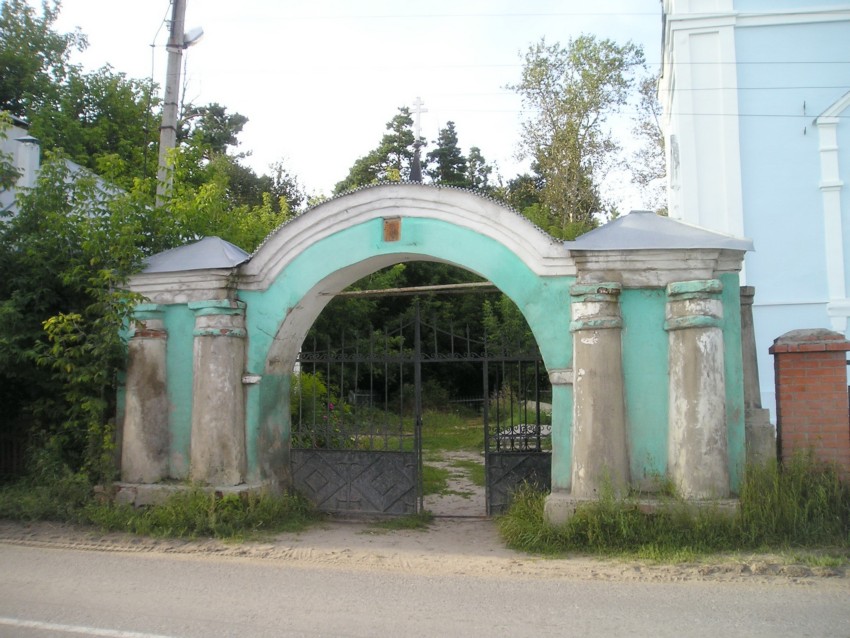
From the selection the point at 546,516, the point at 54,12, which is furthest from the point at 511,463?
→ the point at 54,12

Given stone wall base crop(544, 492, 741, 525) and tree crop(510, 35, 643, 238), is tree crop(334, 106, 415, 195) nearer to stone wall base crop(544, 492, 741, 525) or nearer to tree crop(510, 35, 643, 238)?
tree crop(510, 35, 643, 238)

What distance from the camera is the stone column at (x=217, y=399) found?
25.5ft

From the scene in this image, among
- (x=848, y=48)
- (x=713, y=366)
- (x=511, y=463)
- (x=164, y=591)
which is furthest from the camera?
(x=848, y=48)

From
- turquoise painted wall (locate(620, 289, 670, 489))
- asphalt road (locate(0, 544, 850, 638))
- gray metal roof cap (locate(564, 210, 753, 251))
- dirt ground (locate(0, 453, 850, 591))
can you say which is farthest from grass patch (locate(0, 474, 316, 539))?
gray metal roof cap (locate(564, 210, 753, 251))

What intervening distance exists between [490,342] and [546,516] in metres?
2.12

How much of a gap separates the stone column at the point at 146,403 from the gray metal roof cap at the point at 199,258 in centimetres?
49

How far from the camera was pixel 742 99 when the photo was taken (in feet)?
41.7

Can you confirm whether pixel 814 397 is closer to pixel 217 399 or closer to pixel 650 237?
pixel 650 237

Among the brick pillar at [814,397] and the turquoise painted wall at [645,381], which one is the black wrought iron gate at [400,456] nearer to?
the turquoise painted wall at [645,381]

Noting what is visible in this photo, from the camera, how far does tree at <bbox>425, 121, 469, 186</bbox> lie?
29370 millimetres

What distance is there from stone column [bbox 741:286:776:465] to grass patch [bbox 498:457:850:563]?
19 cm

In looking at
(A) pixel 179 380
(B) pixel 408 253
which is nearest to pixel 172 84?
(A) pixel 179 380

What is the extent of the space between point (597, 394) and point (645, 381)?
1.67ft

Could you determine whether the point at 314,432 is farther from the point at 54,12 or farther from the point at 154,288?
the point at 54,12
